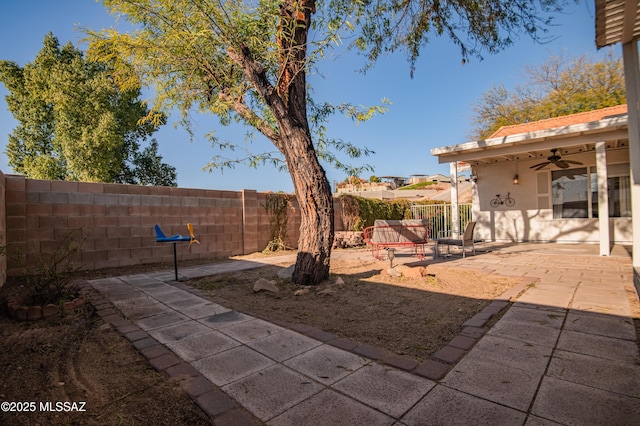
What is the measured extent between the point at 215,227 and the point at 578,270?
777 cm

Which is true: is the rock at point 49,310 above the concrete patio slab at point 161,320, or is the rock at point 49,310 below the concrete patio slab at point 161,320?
above

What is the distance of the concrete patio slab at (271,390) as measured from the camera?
170 cm

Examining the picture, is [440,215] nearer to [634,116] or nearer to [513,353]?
[634,116]

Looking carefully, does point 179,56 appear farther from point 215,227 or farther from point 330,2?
point 215,227

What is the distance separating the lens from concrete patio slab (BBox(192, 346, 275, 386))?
6.70 ft

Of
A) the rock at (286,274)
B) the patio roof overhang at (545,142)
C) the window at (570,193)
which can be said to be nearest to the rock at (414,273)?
the rock at (286,274)

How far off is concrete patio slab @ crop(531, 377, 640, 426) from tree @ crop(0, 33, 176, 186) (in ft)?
51.9

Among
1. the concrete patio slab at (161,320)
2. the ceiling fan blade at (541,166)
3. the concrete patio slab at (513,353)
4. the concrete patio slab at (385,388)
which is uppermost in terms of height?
the ceiling fan blade at (541,166)

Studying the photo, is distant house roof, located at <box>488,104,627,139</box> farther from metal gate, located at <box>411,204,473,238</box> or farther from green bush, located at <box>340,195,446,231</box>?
green bush, located at <box>340,195,446,231</box>

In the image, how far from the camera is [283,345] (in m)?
2.54

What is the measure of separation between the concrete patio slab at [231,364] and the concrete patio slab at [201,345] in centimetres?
8

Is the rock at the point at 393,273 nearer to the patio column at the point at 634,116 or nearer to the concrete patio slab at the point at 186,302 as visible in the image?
the concrete patio slab at the point at 186,302

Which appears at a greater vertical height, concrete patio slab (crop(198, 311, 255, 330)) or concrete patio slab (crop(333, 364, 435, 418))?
concrete patio slab (crop(198, 311, 255, 330))

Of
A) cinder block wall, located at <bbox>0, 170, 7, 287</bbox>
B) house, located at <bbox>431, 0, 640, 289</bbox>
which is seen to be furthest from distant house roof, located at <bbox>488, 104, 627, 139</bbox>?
cinder block wall, located at <bbox>0, 170, 7, 287</bbox>
